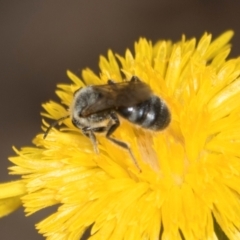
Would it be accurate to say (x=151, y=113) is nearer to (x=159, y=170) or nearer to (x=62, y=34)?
(x=159, y=170)

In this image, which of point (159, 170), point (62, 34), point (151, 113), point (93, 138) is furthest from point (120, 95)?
point (62, 34)

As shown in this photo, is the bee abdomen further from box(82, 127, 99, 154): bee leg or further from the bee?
box(82, 127, 99, 154): bee leg

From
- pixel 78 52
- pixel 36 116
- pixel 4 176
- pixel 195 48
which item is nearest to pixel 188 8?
pixel 78 52

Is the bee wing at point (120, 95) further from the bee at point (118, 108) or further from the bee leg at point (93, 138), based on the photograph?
the bee leg at point (93, 138)

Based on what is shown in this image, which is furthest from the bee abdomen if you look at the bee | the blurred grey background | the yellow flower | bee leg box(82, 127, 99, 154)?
the blurred grey background

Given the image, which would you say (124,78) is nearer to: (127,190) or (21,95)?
(127,190)

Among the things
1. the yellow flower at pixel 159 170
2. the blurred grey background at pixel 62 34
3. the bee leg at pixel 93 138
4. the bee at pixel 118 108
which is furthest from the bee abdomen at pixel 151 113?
the blurred grey background at pixel 62 34
